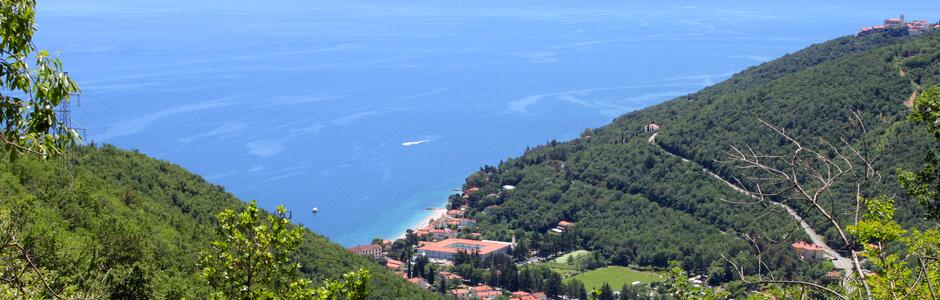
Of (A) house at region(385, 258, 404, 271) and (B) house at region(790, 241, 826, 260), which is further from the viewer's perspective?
(A) house at region(385, 258, 404, 271)

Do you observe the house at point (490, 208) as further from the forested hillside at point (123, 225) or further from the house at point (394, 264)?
the forested hillside at point (123, 225)

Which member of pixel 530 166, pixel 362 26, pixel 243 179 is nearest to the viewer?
pixel 530 166

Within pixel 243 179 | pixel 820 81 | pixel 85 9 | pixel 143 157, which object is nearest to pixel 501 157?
pixel 243 179

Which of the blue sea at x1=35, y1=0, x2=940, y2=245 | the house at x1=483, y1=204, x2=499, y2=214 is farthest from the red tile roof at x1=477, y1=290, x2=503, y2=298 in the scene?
the blue sea at x1=35, y1=0, x2=940, y2=245

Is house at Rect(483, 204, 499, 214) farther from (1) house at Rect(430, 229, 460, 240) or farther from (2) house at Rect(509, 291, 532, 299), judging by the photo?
(2) house at Rect(509, 291, 532, 299)

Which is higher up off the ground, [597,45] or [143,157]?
[597,45]

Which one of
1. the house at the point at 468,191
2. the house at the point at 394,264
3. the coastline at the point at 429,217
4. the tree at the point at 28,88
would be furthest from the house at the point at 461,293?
the tree at the point at 28,88

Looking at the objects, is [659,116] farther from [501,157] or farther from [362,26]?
[362,26]
